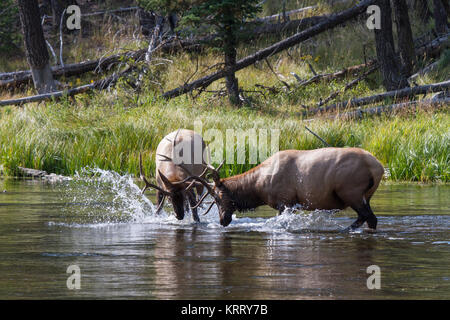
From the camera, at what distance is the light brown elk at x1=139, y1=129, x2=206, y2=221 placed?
9891 mm

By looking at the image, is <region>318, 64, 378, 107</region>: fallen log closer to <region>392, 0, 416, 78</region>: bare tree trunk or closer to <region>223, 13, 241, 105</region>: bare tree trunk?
<region>392, 0, 416, 78</region>: bare tree trunk

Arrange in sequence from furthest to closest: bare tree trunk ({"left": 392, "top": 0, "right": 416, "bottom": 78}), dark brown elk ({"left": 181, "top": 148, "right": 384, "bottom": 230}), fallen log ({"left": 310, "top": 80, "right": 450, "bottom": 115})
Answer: bare tree trunk ({"left": 392, "top": 0, "right": 416, "bottom": 78}), fallen log ({"left": 310, "top": 80, "right": 450, "bottom": 115}), dark brown elk ({"left": 181, "top": 148, "right": 384, "bottom": 230})

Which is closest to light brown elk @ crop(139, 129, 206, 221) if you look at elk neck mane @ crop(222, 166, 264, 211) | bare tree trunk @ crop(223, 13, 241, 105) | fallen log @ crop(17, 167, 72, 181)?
elk neck mane @ crop(222, 166, 264, 211)

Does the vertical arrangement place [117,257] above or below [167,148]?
below

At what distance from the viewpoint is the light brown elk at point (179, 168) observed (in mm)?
9891

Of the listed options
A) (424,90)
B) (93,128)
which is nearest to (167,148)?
(93,128)

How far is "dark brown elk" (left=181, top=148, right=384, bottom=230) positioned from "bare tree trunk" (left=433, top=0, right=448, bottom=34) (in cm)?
1649

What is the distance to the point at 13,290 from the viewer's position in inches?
234

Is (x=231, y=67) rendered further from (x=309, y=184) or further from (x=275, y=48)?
(x=309, y=184)

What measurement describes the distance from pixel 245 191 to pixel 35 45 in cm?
1438

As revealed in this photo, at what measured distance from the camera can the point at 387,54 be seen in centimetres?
2111

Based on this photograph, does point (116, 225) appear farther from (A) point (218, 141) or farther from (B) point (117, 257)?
(A) point (218, 141)

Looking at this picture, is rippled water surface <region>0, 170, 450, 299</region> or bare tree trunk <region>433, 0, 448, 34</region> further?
bare tree trunk <region>433, 0, 448, 34</region>
